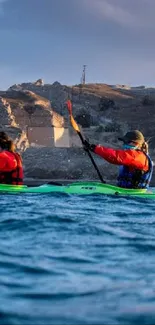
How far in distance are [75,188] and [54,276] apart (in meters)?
8.74

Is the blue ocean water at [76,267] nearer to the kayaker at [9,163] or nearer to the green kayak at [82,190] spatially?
the green kayak at [82,190]

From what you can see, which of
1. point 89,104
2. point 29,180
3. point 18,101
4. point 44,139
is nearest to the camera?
point 29,180

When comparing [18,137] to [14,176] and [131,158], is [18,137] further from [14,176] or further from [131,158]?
[131,158]

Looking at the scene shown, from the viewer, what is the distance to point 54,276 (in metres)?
5.59

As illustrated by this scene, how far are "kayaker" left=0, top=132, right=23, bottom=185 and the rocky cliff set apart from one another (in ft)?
87.0

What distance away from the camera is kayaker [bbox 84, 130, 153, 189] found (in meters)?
13.7

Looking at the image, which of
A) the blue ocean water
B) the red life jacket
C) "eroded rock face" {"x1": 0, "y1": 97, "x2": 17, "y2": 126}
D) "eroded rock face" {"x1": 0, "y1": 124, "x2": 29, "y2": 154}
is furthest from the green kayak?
"eroded rock face" {"x1": 0, "y1": 97, "x2": 17, "y2": 126}

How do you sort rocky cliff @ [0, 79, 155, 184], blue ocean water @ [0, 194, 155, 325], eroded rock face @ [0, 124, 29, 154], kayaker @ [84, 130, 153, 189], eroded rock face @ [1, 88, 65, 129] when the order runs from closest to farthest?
blue ocean water @ [0, 194, 155, 325] → kayaker @ [84, 130, 153, 189] → rocky cliff @ [0, 79, 155, 184] → eroded rock face @ [0, 124, 29, 154] → eroded rock face @ [1, 88, 65, 129]

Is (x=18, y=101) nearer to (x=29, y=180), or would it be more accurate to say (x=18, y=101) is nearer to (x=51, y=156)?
(x=51, y=156)

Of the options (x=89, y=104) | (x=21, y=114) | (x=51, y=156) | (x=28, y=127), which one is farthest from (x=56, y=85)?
(x=51, y=156)

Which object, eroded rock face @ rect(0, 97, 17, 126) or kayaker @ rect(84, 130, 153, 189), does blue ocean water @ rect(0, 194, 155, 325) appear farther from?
eroded rock face @ rect(0, 97, 17, 126)

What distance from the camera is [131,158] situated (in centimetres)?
1383

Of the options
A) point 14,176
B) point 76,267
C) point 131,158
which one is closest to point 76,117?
point 14,176

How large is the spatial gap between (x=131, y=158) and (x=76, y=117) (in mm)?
68807
